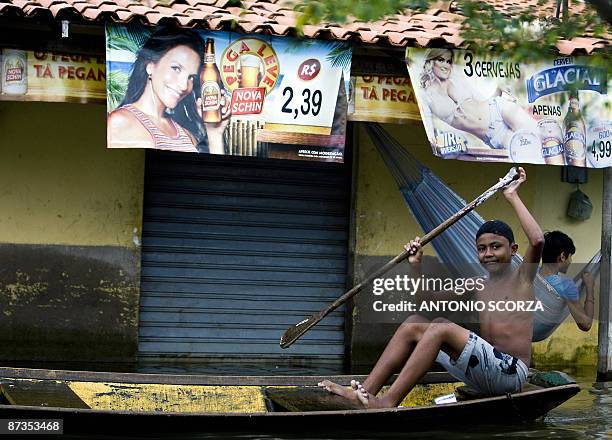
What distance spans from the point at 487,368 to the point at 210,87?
3164 millimetres

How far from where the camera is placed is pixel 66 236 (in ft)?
32.6

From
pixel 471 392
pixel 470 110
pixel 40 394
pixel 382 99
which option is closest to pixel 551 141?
pixel 470 110

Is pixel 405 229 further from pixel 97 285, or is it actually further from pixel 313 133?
pixel 97 285

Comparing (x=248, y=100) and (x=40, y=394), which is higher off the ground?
(x=248, y=100)

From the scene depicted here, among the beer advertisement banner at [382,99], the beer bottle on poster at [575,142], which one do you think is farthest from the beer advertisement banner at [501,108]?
the beer advertisement banner at [382,99]

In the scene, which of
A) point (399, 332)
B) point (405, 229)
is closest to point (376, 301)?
point (405, 229)

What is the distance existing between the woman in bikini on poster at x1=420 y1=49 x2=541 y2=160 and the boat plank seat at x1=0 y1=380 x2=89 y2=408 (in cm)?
352

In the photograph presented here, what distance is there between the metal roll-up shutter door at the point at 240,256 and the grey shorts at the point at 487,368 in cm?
346

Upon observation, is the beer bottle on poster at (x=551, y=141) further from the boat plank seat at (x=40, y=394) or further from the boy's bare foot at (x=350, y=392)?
the boat plank seat at (x=40, y=394)

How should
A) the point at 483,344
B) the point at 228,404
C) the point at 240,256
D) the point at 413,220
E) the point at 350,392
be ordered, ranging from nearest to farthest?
1. the point at 483,344
2. the point at 350,392
3. the point at 228,404
4. the point at 240,256
5. the point at 413,220

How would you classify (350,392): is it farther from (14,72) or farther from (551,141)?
(14,72)

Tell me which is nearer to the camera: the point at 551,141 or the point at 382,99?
the point at 382,99

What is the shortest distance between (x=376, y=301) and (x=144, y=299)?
211cm

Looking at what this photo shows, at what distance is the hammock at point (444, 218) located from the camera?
886 centimetres
